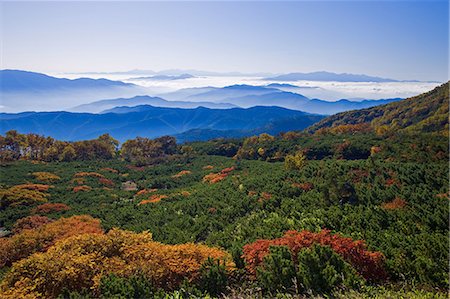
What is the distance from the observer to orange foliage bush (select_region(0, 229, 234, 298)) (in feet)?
29.2

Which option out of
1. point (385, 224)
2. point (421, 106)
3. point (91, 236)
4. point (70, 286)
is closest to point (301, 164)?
point (385, 224)

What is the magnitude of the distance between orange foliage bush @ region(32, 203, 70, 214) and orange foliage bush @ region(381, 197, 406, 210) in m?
21.8

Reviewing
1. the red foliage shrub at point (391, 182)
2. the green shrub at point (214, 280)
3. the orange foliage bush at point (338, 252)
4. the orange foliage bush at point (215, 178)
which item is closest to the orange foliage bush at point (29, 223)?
the green shrub at point (214, 280)

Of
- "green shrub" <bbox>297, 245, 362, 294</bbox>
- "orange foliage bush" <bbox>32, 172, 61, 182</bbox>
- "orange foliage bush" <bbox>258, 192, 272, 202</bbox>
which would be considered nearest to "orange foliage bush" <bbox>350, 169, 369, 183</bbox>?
"orange foliage bush" <bbox>258, 192, 272, 202</bbox>

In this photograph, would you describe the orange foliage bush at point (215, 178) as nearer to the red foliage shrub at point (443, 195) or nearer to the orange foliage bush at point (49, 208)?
the orange foliage bush at point (49, 208)

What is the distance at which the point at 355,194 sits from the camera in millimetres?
17141

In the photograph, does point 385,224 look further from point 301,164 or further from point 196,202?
point 301,164

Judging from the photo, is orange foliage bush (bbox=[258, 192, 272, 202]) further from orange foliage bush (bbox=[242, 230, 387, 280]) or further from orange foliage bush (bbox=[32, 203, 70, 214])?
orange foliage bush (bbox=[32, 203, 70, 214])

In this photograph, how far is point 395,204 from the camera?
606 inches

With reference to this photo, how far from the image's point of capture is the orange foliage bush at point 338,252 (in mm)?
9070

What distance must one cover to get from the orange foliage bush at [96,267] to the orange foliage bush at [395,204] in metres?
8.92

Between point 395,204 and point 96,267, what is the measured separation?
43.5 ft

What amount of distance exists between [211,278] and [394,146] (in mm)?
30929

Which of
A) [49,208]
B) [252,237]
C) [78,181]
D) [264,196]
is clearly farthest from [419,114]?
[49,208]
